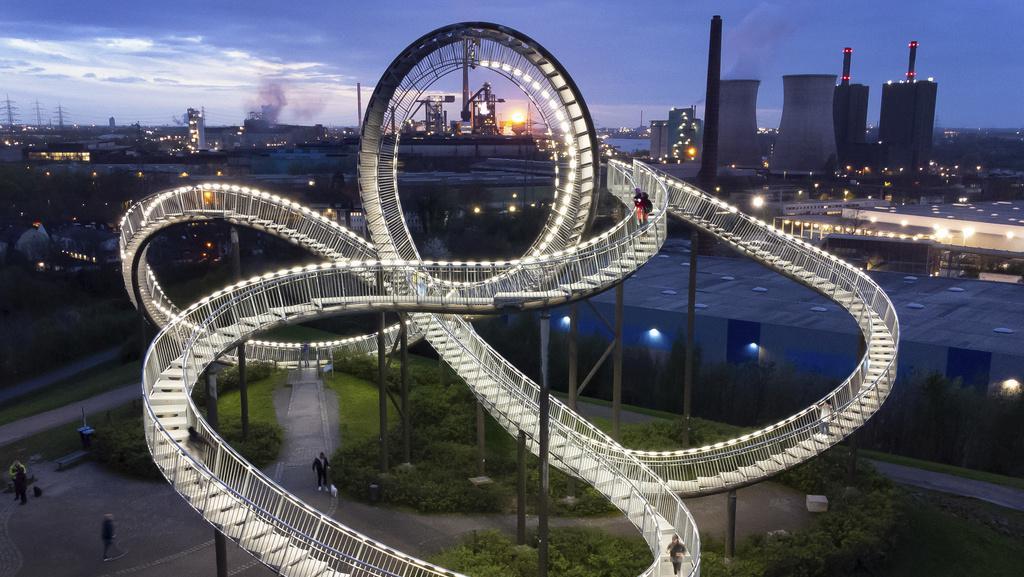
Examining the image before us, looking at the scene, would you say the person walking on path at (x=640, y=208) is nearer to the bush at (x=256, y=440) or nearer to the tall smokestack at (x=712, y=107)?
the bush at (x=256, y=440)

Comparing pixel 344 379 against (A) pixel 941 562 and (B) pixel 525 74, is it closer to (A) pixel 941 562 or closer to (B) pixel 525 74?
(B) pixel 525 74

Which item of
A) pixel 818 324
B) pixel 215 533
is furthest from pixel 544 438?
pixel 818 324

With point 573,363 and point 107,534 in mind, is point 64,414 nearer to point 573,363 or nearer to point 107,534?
point 107,534

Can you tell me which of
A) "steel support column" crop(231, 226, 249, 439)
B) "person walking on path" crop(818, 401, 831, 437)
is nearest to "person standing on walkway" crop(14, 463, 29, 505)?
"steel support column" crop(231, 226, 249, 439)

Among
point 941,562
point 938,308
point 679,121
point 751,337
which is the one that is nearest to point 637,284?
Answer: point 751,337

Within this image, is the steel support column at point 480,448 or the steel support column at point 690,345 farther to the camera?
the steel support column at point 690,345

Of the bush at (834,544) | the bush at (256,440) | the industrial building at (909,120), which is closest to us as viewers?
the bush at (834,544)

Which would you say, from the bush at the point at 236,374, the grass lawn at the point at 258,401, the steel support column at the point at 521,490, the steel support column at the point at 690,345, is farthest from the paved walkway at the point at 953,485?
the bush at the point at 236,374
